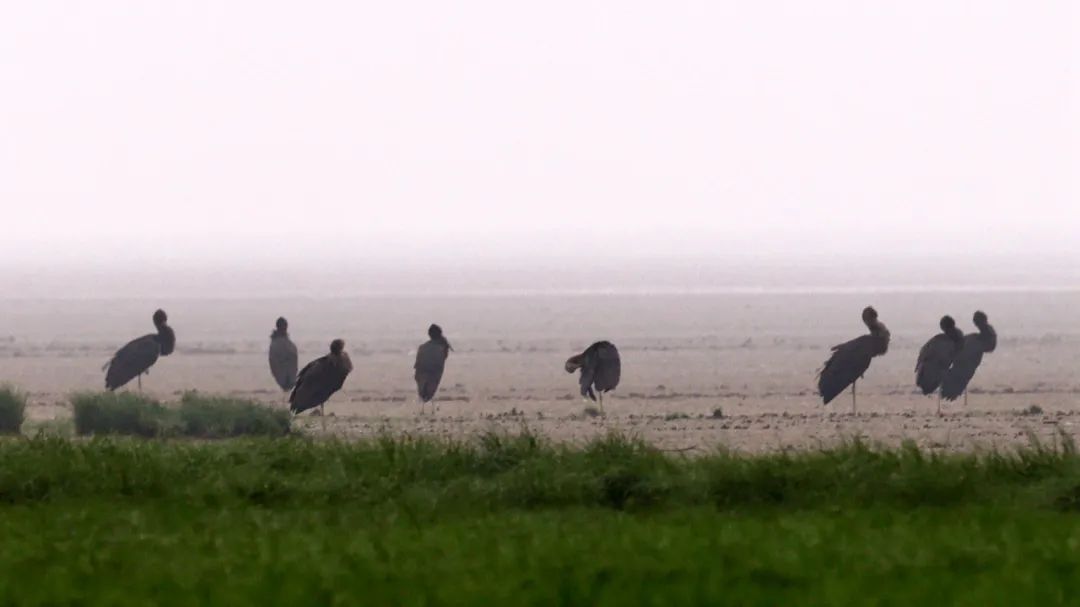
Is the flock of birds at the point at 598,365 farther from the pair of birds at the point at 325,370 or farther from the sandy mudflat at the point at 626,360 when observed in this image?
the sandy mudflat at the point at 626,360

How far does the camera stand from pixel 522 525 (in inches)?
369

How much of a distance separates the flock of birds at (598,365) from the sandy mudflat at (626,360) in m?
0.43

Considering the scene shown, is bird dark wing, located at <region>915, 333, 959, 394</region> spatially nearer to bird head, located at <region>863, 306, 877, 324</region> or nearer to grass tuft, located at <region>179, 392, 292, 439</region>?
bird head, located at <region>863, 306, 877, 324</region>

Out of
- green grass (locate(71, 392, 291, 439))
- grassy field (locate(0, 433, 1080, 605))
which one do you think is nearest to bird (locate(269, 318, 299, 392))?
green grass (locate(71, 392, 291, 439))

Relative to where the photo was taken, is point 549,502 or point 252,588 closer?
point 252,588

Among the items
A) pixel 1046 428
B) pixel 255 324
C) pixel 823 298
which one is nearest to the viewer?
pixel 1046 428

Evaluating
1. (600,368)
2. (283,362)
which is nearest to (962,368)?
(600,368)

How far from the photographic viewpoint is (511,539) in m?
8.66

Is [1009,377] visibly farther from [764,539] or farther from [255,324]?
[255,324]

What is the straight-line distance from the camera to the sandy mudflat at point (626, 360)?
944 inches

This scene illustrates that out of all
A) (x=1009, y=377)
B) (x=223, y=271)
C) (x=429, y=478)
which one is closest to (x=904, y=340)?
(x=1009, y=377)

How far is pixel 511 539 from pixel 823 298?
219 feet

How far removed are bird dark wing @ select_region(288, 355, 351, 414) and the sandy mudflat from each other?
431 mm

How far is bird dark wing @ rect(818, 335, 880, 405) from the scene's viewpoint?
1027 inches
